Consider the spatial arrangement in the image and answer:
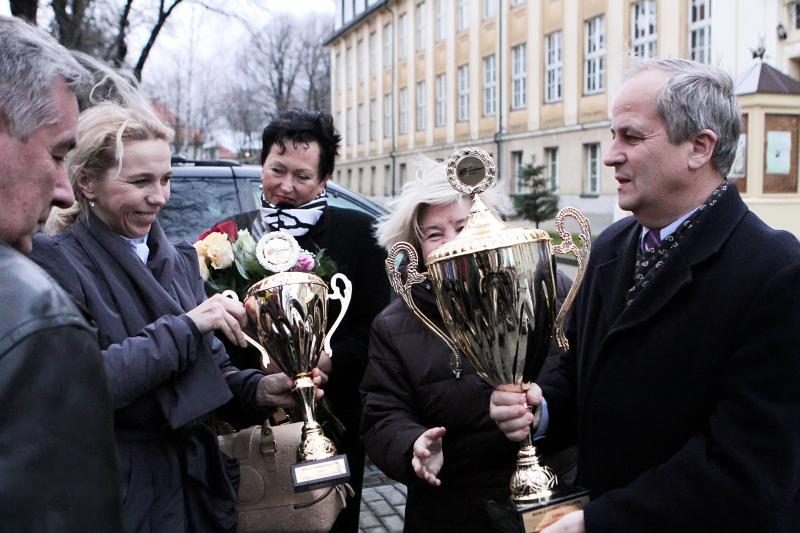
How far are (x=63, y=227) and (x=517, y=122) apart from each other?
1264 inches

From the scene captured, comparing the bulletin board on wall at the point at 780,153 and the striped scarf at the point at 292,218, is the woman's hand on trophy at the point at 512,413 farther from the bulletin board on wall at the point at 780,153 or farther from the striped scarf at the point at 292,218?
the bulletin board on wall at the point at 780,153

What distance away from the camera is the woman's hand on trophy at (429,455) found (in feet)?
7.46

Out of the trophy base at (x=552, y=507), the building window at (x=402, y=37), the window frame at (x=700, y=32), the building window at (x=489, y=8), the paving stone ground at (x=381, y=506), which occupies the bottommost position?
the paving stone ground at (x=381, y=506)

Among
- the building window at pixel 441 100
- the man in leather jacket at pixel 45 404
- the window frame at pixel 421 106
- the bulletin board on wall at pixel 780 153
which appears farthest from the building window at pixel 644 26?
the man in leather jacket at pixel 45 404

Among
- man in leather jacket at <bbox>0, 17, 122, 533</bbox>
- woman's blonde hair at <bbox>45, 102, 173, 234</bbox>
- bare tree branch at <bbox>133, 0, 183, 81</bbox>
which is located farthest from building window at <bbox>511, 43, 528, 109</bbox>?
man in leather jacket at <bbox>0, 17, 122, 533</bbox>

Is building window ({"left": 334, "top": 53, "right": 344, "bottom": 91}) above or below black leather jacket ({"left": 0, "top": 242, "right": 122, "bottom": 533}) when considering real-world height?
above

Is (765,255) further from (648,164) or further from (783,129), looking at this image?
(783,129)

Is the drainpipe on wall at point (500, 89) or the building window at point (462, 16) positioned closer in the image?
the drainpipe on wall at point (500, 89)

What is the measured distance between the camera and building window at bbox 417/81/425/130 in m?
43.1

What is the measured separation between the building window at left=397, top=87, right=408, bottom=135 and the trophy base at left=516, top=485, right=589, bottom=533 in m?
44.4

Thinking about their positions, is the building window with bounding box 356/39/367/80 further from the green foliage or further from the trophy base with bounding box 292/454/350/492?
the trophy base with bounding box 292/454/350/492

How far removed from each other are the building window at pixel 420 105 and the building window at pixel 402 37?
8.81 ft

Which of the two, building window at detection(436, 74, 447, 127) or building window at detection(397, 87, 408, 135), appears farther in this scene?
building window at detection(397, 87, 408, 135)

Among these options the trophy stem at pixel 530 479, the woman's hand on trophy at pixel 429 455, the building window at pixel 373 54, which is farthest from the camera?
the building window at pixel 373 54
